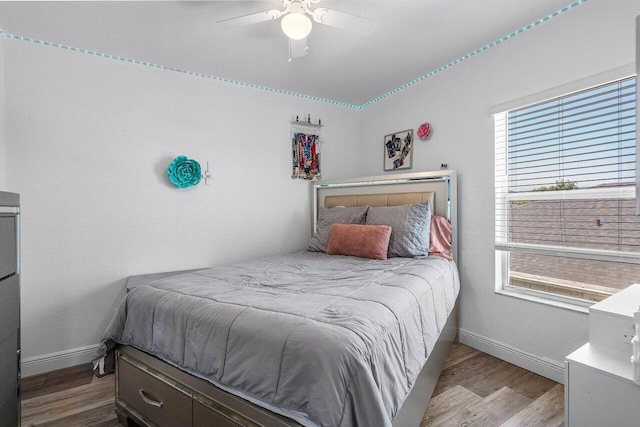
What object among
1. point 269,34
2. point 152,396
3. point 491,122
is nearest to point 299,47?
point 269,34

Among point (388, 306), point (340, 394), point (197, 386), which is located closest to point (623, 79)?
point (388, 306)

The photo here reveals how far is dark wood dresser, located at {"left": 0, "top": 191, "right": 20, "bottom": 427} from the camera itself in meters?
1.26

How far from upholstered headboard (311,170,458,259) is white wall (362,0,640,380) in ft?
0.34

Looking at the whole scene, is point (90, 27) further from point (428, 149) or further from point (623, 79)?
point (623, 79)

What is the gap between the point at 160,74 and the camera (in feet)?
8.91

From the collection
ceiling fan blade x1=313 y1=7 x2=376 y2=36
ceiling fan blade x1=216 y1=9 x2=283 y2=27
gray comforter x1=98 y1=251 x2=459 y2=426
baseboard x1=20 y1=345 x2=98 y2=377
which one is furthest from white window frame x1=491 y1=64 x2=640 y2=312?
baseboard x1=20 y1=345 x2=98 y2=377

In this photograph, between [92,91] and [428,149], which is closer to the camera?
[92,91]

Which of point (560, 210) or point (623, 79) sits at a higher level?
point (623, 79)

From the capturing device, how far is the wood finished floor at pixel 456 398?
1705 millimetres

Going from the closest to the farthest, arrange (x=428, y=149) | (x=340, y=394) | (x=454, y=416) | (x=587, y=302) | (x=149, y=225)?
(x=340, y=394) → (x=454, y=416) → (x=587, y=302) → (x=149, y=225) → (x=428, y=149)

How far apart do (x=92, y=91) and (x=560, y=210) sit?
3.51 meters

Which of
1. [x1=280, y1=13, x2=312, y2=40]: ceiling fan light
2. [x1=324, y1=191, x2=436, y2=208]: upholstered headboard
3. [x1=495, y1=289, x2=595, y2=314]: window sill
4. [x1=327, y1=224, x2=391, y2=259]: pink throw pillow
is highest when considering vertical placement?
[x1=280, y1=13, x2=312, y2=40]: ceiling fan light

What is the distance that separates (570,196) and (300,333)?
6.59ft

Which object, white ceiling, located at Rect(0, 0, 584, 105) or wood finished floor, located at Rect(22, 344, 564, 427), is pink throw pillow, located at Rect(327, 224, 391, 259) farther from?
white ceiling, located at Rect(0, 0, 584, 105)
